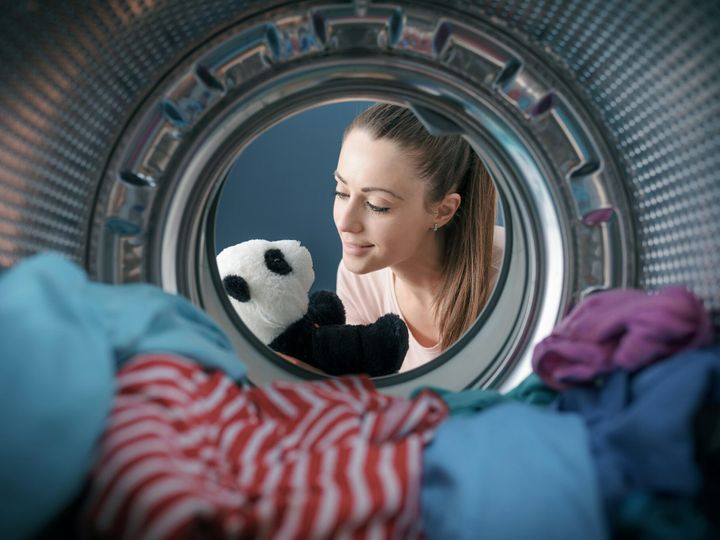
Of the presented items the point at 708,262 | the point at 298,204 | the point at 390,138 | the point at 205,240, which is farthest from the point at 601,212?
the point at 298,204

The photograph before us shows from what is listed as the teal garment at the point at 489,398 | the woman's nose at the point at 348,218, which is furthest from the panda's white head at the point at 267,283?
the teal garment at the point at 489,398

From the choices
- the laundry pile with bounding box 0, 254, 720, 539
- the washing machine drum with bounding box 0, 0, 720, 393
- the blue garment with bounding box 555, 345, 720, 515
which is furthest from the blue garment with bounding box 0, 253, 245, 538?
the blue garment with bounding box 555, 345, 720, 515

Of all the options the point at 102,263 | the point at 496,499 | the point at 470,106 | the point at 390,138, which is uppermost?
the point at 390,138

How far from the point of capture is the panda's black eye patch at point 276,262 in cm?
119

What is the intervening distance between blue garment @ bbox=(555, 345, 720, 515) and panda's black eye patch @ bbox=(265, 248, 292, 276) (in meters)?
0.79

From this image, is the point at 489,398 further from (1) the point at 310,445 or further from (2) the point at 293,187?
(2) the point at 293,187

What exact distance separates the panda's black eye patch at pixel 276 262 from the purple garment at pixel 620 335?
2.20 feet

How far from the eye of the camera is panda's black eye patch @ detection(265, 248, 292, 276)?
1191 mm

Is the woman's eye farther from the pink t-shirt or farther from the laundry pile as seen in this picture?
the laundry pile

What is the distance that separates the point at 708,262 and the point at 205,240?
56 cm

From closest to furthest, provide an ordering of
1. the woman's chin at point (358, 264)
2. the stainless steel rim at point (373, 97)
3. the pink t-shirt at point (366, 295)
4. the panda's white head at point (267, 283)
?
the stainless steel rim at point (373, 97), the panda's white head at point (267, 283), the woman's chin at point (358, 264), the pink t-shirt at point (366, 295)

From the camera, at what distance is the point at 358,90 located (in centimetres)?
70

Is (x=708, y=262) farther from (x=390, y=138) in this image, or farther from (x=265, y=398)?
(x=390, y=138)

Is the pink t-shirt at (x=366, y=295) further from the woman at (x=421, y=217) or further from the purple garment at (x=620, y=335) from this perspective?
the purple garment at (x=620, y=335)
